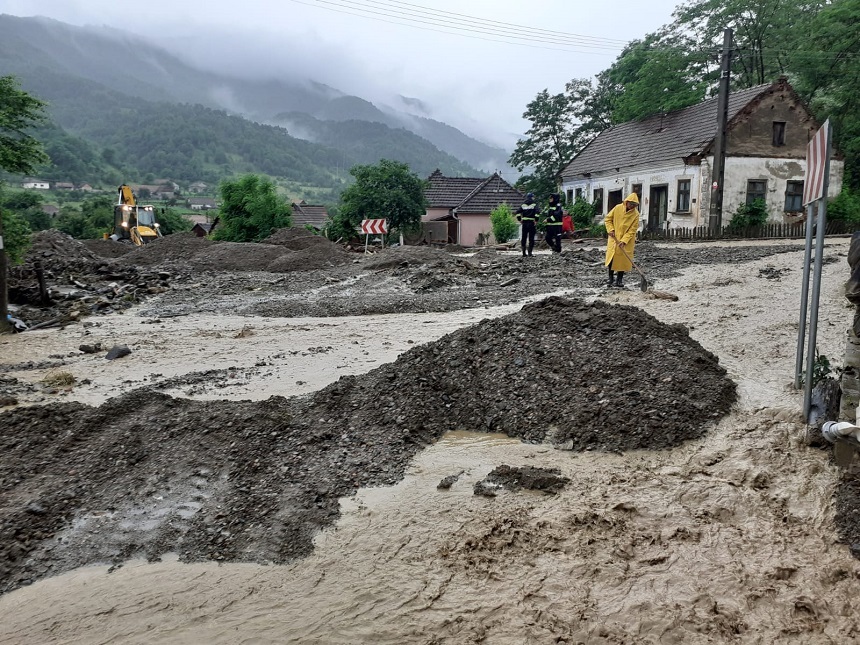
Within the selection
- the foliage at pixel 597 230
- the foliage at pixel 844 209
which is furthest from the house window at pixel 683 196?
the foliage at pixel 844 209

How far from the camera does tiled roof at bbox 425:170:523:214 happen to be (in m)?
44.2

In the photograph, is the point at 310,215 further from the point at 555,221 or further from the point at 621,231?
the point at 621,231

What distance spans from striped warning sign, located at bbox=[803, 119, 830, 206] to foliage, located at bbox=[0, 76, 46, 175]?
1109 cm

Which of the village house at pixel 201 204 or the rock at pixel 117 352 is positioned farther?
the village house at pixel 201 204

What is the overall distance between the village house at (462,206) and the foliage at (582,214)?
359 inches

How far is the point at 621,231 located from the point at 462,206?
1275 inches

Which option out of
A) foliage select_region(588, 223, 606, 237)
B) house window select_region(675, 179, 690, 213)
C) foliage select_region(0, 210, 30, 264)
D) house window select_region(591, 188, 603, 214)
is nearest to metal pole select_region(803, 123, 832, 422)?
foliage select_region(0, 210, 30, 264)

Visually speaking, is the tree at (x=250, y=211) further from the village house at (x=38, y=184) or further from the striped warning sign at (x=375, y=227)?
the village house at (x=38, y=184)

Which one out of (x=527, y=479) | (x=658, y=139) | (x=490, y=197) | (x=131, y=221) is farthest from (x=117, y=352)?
(x=490, y=197)

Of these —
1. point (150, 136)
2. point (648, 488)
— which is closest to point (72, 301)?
point (648, 488)

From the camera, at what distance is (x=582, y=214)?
111 feet

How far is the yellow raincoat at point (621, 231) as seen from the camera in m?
12.1

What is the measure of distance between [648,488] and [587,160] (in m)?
33.8

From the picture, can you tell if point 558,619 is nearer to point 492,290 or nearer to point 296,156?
point 492,290
